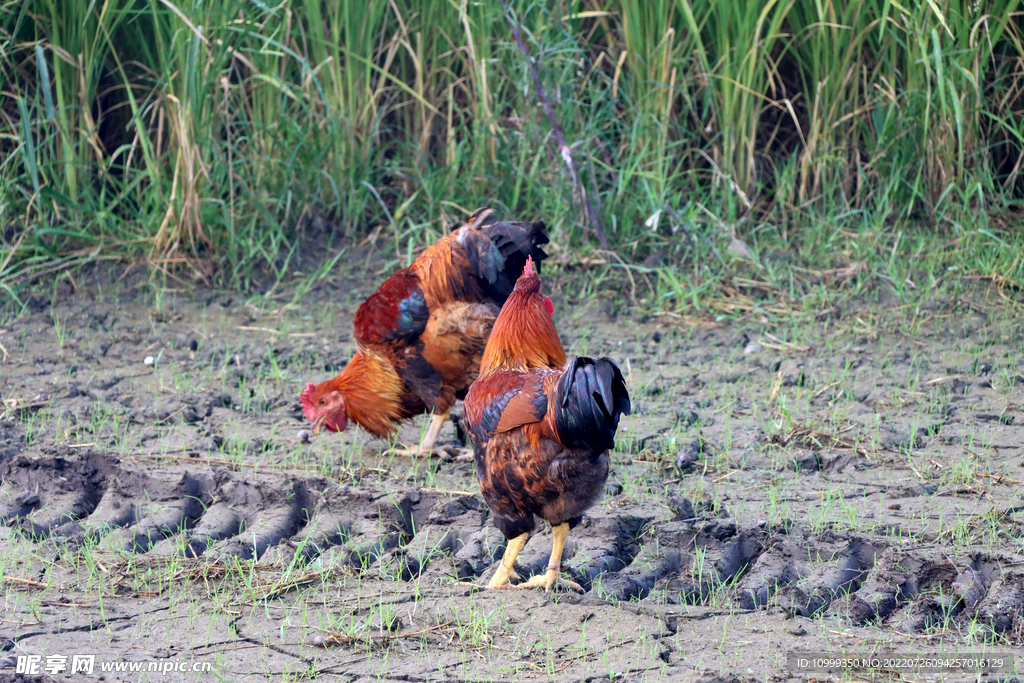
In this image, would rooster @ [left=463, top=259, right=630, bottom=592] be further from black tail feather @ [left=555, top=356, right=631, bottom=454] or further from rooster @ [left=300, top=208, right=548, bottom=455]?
rooster @ [left=300, top=208, right=548, bottom=455]

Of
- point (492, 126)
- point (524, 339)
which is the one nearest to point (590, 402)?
point (524, 339)

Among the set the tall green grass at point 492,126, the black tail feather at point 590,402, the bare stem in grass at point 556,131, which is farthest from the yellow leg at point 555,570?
the tall green grass at point 492,126

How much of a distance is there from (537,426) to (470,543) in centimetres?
62

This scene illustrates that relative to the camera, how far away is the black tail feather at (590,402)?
270cm

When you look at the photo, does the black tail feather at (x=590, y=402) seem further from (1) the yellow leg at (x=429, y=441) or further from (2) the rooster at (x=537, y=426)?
(1) the yellow leg at (x=429, y=441)

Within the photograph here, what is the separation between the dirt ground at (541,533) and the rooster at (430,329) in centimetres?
22

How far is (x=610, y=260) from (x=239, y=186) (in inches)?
99.2

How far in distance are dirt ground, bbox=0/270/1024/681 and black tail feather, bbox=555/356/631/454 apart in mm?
524

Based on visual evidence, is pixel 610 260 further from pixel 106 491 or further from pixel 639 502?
pixel 106 491

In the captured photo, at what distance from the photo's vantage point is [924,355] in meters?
5.09

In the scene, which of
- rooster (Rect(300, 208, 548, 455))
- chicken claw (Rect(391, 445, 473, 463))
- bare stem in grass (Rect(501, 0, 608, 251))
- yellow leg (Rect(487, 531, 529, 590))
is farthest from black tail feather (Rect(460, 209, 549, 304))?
bare stem in grass (Rect(501, 0, 608, 251))

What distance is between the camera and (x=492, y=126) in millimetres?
6391

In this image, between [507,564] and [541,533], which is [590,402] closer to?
[507,564]

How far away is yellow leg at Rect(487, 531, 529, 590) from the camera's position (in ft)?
9.87
